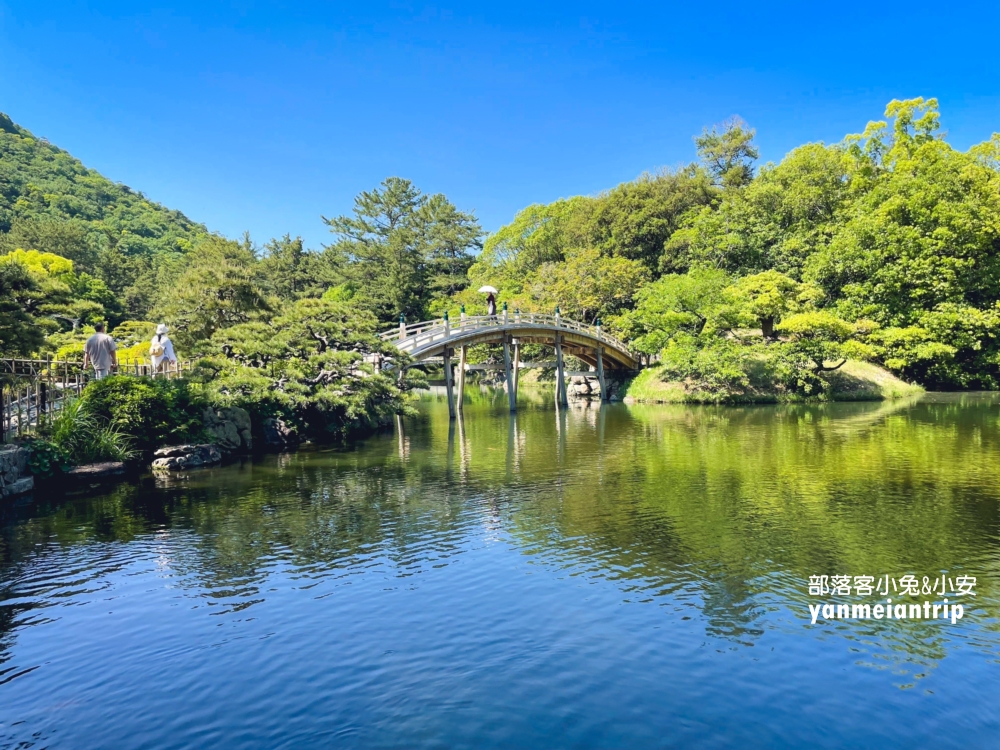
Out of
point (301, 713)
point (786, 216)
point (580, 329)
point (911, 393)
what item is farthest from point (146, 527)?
point (786, 216)

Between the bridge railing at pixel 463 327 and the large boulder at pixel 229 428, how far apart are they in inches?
264

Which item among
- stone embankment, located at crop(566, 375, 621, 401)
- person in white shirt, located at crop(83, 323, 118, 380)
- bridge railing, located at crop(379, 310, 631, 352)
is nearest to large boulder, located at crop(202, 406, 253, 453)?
person in white shirt, located at crop(83, 323, 118, 380)

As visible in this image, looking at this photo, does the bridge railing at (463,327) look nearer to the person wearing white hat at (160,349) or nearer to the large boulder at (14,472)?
the person wearing white hat at (160,349)

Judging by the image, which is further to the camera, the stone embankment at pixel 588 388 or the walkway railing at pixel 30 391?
the stone embankment at pixel 588 388

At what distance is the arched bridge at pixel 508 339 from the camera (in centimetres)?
2661

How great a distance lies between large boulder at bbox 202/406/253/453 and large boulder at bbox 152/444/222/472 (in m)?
0.77

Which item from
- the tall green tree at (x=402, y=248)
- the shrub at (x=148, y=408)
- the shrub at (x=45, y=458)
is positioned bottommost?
the shrub at (x=45, y=458)

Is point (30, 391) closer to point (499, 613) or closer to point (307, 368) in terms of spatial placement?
point (307, 368)

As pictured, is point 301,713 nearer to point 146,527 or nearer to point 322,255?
point 146,527

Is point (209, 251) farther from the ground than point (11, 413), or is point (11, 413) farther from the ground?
point (209, 251)

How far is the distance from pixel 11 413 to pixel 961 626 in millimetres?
17281

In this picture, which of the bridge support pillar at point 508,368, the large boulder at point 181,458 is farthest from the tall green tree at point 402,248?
the large boulder at point 181,458

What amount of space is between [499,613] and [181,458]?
40.5 feet

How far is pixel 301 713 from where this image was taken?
17.8 feet
